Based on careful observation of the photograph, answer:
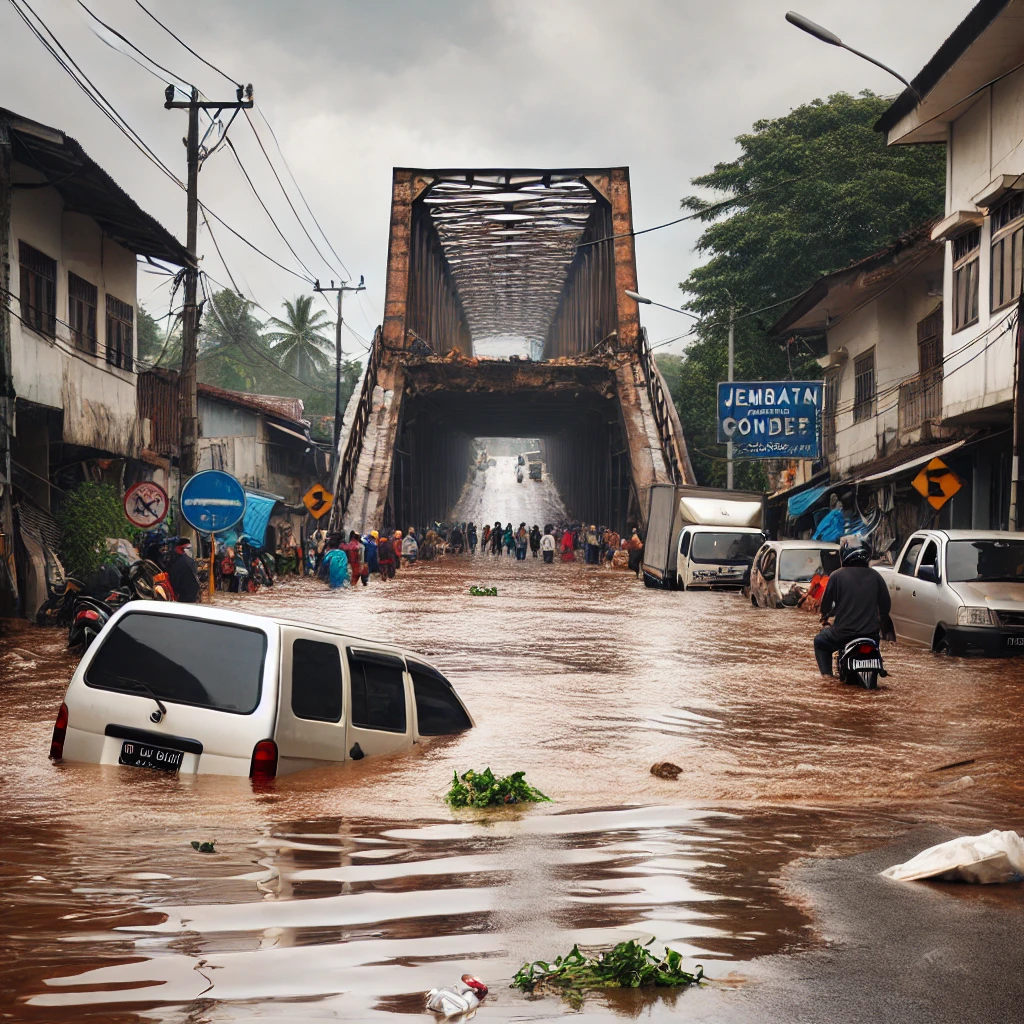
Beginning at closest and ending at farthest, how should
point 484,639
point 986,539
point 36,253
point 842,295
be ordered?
point 986,539
point 484,639
point 36,253
point 842,295

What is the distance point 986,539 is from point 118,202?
14.8 metres

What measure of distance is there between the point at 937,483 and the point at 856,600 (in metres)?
9.52

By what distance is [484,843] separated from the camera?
609 cm

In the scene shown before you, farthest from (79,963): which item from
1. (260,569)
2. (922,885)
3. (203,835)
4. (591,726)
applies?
(260,569)

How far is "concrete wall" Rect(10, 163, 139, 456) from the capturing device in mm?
20562

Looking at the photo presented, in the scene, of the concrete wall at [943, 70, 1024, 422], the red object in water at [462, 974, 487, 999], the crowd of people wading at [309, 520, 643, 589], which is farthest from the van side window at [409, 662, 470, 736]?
the crowd of people wading at [309, 520, 643, 589]

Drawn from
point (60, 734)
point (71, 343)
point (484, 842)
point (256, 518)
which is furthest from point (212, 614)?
point (256, 518)

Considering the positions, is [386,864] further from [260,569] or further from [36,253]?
[260,569]

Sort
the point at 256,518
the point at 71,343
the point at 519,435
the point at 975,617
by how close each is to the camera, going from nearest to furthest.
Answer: the point at 975,617 < the point at 71,343 < the point at 256,518 < the point at 519,435

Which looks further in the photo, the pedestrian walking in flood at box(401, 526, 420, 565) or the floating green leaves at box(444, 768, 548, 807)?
the pedestrian walking in flood at box(401, 526, 420, 565)

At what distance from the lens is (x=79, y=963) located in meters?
3.94

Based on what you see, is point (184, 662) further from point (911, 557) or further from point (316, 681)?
point (911, 557)

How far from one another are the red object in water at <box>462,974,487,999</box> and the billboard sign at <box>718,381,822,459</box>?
3015cm

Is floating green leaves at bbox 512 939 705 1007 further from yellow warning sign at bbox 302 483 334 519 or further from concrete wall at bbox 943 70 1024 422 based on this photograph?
yellow warning sign at bbox 302 483 334 519
